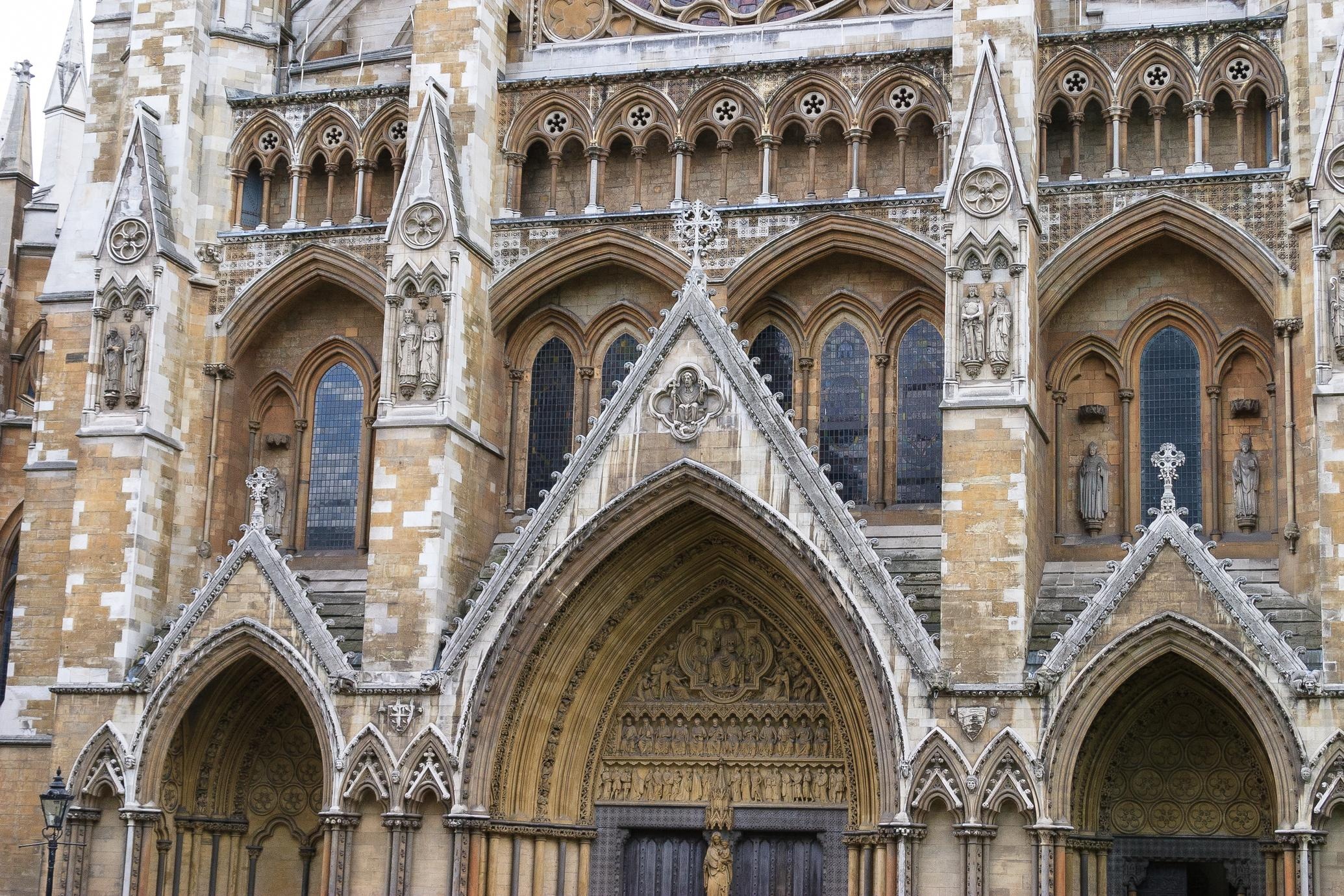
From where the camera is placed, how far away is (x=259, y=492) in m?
25.2

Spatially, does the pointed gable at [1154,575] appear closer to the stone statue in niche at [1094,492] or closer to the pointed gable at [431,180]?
the stone statue in niche at [1094,492]

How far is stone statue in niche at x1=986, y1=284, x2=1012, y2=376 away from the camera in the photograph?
23.2 metres

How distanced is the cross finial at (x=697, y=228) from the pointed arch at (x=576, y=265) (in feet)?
2.32

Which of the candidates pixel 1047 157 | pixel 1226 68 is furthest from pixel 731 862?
pixel 1226 68

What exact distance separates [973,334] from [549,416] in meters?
6.44

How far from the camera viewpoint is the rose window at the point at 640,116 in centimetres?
2658

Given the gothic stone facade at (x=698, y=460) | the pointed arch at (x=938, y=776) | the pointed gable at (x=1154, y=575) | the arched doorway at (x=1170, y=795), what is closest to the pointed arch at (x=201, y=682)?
the gothic stone facade at (x=698, y=460)

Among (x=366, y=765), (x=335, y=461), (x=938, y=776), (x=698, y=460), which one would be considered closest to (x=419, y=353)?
(x=335, y=461)

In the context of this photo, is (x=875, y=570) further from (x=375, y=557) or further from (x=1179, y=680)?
(x=375, y=557)

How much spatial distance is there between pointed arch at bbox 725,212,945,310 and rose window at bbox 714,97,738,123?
192 cm

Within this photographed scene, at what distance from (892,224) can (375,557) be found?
25.4 feet

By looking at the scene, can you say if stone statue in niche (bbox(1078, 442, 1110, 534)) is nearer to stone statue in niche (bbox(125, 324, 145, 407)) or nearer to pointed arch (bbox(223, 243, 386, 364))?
pointed arch (bbox(223, 243, 386, 364))

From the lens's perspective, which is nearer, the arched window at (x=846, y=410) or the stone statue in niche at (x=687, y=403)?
the stone statue in niche at (x=687, y=403)

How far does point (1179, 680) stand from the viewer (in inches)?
918
